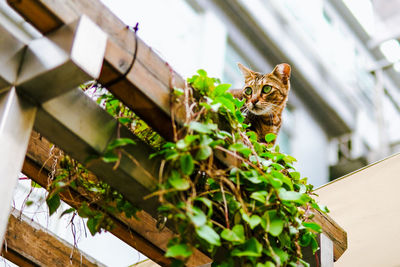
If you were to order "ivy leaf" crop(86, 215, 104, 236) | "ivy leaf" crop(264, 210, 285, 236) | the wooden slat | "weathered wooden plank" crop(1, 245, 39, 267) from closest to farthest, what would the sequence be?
"ivy leaf" crop(264, 210, 285, 236), "ivy leaf" crop(86, 215, 104, 236), the wooden slat, "weathered wooden plank" crop(1, 245, 39, 267)

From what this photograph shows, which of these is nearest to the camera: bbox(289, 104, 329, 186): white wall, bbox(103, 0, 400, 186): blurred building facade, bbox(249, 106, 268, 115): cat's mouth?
bbox(249, 106, 268, 115): cat's mouth

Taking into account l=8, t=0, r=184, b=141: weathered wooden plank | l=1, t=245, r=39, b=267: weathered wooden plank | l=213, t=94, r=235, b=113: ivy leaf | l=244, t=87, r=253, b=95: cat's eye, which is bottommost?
l=1, t=245, r=39, b=267: weathered wooden plank

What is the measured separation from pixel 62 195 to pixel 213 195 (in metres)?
0.52

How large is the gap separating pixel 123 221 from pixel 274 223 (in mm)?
579

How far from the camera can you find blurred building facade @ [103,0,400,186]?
474cm

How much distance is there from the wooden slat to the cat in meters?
0.61

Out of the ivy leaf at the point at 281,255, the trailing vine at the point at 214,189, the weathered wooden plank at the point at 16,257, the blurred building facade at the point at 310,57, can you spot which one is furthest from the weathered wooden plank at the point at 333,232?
the blurred building facade at the point at 310,57

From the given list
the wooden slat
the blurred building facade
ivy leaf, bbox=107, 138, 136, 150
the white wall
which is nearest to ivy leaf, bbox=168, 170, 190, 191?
ivy leaf, bbox=107, 138, 136, 150

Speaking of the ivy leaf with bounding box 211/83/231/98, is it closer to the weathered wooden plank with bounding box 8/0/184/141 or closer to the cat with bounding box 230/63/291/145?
the weathered wooden plank with bounding box 8/0/184/141

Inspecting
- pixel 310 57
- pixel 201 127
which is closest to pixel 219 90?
pixel 201 127

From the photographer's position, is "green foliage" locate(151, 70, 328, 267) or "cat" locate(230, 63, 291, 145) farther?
"cat" locate(230, 63, 291, 145)

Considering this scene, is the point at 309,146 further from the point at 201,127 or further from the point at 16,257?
the point at 201,127

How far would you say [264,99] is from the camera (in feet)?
7.54

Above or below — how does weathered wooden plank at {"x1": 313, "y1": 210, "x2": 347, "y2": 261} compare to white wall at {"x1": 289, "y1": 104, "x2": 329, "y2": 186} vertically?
below
